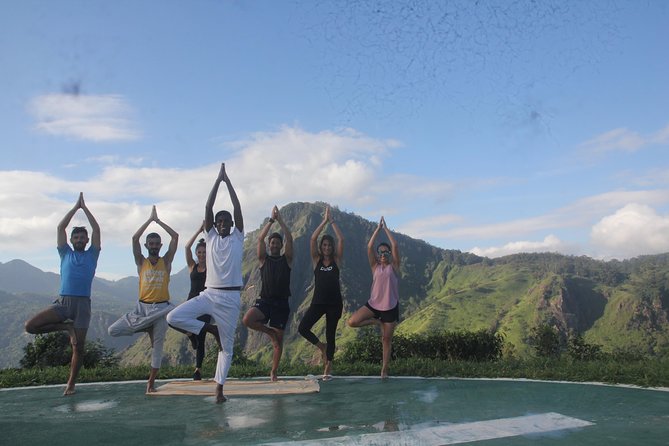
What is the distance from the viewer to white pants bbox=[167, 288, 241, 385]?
669cm

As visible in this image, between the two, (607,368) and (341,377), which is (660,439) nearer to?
(607,368)

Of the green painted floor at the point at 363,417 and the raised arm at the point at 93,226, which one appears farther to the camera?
the raised arm at the point at 93,226

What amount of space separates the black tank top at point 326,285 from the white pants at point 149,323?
88.3 inches

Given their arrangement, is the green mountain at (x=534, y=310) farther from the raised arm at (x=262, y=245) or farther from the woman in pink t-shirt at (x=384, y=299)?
the raised arm at (x=262, y=245)

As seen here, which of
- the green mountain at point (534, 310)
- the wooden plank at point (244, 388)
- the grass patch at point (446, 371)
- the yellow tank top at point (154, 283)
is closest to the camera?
the wooden plank at point (244, 388)

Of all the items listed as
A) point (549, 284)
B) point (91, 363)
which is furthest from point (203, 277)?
point (549, 284)

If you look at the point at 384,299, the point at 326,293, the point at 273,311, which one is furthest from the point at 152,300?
the point at 384,299

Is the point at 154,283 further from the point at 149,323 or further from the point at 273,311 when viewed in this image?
the point at 273,311

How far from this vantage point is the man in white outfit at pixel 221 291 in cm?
670

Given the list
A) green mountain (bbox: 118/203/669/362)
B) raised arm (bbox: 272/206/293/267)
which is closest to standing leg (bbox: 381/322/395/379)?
raised arm (bbox: 272/206/293/267)

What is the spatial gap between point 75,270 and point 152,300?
109 centimetres

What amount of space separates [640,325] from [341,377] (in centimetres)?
15255

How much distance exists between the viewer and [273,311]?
27.0ft

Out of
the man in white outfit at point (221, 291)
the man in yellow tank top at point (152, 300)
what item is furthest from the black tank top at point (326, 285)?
the man in yellow tank top at point (152, 300)
